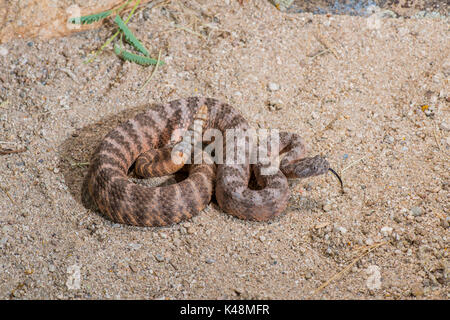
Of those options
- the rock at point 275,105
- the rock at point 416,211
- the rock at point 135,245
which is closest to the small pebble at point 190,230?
the rock at point 135,245

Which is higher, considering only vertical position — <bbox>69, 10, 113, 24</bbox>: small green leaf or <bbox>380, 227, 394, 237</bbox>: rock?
<bbox>69, 10, 113, 24</bbox>: small green leaf

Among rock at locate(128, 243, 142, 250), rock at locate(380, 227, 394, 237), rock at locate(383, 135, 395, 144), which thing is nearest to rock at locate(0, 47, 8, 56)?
rock at locate(128, 243, 142, 250)

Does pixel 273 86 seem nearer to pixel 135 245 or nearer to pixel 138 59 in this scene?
pixel 138 59

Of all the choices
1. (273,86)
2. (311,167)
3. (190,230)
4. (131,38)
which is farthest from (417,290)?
(131,38)

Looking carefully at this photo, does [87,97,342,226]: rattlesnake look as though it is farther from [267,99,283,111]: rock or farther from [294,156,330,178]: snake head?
[267,99,283,111]: rock

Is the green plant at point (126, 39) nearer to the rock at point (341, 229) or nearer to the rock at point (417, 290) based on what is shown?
the rock at point (341, 229)

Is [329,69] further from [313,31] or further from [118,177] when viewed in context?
[118,177]

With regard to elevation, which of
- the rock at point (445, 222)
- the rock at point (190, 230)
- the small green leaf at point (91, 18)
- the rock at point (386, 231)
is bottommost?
the rock at point (190, 230)
